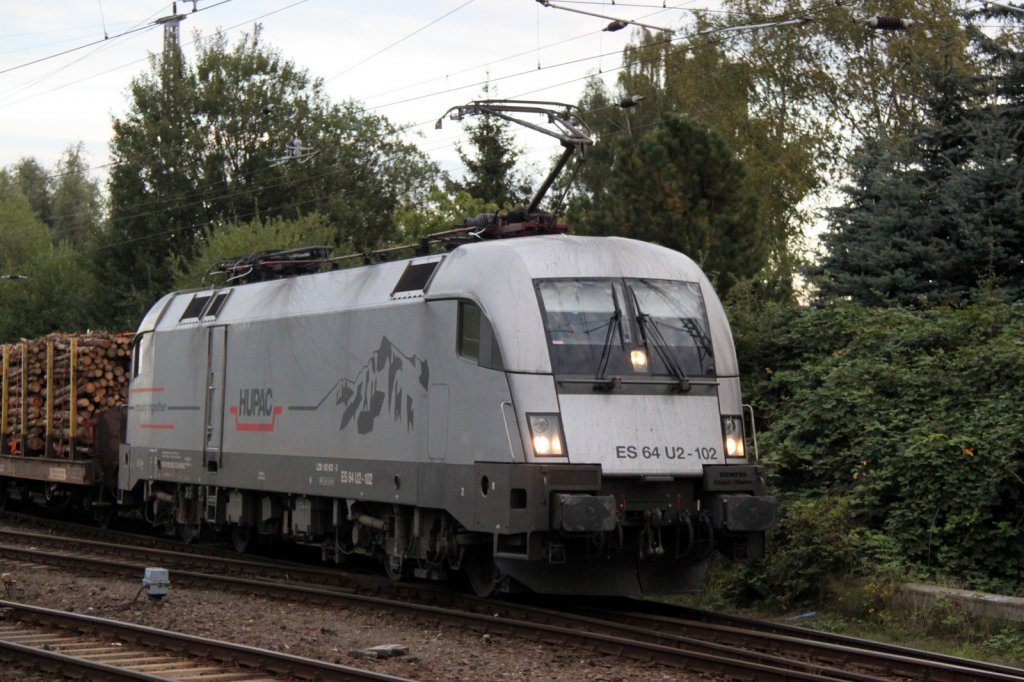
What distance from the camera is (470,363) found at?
460 inches

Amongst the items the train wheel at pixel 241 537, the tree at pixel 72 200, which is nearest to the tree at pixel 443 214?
the train wheel at pixel 241 537

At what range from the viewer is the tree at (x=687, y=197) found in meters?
21.8

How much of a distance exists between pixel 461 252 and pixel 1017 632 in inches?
232

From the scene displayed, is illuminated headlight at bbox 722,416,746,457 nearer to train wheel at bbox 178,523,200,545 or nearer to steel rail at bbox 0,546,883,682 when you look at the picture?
steel rail at bbox 0,546,883,682

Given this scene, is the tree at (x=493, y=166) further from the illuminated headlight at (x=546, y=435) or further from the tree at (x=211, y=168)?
the illuminated headlight at (x=546, y=435)

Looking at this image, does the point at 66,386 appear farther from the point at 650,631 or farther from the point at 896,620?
the point at 896,620

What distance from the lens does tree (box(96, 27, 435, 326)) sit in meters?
51.6

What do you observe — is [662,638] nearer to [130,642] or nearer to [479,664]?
[479,664]

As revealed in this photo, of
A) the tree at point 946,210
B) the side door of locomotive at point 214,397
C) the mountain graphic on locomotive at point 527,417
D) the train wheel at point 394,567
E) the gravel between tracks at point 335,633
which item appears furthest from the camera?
the tree at point 946,210

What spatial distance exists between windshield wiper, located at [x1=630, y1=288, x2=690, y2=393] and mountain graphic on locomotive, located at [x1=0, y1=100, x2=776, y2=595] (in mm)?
15

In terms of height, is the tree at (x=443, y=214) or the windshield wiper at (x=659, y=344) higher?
the tree at (x=443, y=214)

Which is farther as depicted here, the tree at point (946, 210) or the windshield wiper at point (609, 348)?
the tree at point (946, 210)

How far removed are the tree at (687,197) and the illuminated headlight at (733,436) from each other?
9.76 metres

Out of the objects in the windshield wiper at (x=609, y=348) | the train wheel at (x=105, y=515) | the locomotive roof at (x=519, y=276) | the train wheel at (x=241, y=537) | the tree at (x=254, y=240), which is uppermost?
the tree at (x=254, y=240)
